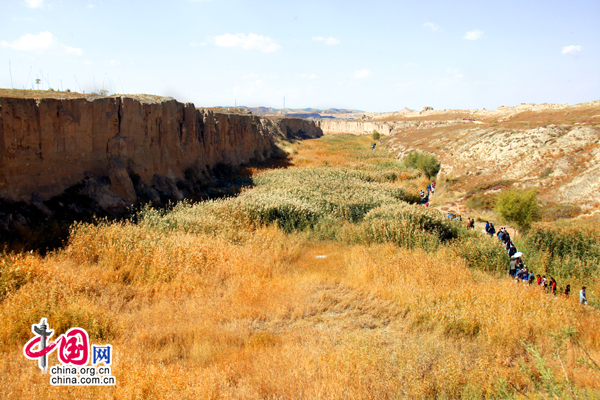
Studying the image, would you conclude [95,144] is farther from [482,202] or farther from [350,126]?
[350,126]

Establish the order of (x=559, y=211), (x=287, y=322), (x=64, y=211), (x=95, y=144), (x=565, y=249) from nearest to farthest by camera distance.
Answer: (x=287, y=322), (x=64, y=211), (x=565, y=249), (x=95, y=144), (x=559, y=211)

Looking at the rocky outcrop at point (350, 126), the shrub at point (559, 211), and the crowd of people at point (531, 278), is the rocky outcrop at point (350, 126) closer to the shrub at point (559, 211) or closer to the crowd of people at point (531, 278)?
the shrub at point (559, 211)

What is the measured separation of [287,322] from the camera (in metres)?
6.16

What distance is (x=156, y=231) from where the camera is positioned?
9.65m

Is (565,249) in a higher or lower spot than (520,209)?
Answer: lower

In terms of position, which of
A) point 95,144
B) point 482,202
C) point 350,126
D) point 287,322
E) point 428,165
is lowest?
point 482,202

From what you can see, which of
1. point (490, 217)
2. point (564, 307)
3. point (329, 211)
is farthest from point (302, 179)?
point (564, 307)

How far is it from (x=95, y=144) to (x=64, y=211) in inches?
118

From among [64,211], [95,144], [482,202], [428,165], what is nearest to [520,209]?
[482,202]

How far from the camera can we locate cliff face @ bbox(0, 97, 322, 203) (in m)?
9.29

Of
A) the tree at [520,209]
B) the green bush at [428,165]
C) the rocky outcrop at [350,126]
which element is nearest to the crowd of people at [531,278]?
the tree at [520,209]

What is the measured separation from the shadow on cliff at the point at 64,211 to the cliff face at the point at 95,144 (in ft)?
0.94

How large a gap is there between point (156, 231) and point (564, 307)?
9418mm

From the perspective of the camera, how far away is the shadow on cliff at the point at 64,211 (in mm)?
8043
